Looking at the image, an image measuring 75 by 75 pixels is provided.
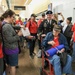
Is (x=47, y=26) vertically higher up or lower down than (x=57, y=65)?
higher up

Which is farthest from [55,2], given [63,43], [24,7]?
[24,7]

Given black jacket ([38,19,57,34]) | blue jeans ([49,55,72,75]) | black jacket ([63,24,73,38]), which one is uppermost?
black jacket ([38,19,57,34])

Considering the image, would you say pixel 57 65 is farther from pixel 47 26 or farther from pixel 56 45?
pixel 47 26

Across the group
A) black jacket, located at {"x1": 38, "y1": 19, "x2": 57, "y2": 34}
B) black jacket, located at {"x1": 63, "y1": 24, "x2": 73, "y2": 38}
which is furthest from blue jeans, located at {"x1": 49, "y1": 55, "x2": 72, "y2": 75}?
black jacket, located at {"x1": 63, "y1": 24, "x2": 73, "y2": 38}

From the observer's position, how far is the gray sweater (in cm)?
276

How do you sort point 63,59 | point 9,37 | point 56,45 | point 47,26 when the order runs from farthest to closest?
point 47,26 < point 56,45 < point 63,59 < point 9,37

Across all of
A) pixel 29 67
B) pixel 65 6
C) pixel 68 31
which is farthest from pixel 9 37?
pixel 65 6

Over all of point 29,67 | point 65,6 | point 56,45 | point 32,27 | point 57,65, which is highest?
point 65,6

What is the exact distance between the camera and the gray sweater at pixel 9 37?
276 cm

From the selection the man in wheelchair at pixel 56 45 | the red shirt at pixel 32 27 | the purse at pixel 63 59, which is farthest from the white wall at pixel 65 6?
the purse at pixel 63 59

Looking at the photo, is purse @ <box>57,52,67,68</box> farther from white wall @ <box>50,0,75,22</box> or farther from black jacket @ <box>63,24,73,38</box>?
white wall @ <box>50,0,75,22</box>

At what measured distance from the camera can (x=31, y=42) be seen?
543cm

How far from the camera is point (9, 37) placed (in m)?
2.79

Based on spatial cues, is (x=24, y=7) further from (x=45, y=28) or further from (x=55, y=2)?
(x=45, y=28)
